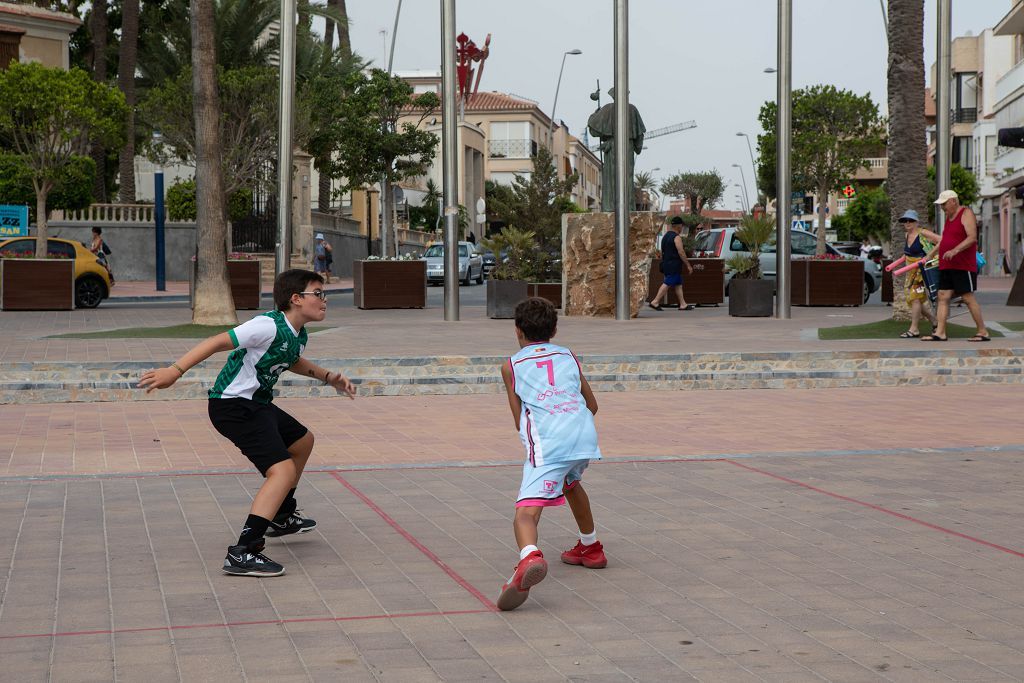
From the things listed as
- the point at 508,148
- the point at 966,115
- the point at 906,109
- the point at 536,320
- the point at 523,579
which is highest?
the point at 508,148

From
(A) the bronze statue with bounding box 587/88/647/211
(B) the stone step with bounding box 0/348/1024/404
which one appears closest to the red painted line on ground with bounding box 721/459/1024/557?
(B) the stone step with bounding box 0/348/1024/404

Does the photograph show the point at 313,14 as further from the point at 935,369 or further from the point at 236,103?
the point at 935,369

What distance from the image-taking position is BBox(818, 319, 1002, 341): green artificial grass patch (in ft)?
51.3

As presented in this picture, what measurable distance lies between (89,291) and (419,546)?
830 inches

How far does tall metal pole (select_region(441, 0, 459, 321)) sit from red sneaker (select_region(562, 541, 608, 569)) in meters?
14.4

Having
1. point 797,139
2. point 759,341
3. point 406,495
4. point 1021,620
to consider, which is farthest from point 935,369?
point 797,139

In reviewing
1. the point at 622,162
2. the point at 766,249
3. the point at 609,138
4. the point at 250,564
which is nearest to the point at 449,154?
the point at 622,162

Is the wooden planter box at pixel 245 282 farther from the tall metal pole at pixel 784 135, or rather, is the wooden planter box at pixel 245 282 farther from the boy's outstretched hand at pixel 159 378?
the boy's outstretched hand at pixel 159 378

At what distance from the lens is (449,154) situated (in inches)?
777

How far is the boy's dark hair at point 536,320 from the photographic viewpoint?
16.9ft

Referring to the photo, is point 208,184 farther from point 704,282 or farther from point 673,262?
point 704,282

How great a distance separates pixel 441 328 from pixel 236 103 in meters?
22.5

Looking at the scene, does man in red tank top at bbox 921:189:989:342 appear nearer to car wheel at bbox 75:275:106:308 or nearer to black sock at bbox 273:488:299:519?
black sock at bbox 273:488:299:519

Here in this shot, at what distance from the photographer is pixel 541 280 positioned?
22.8m
